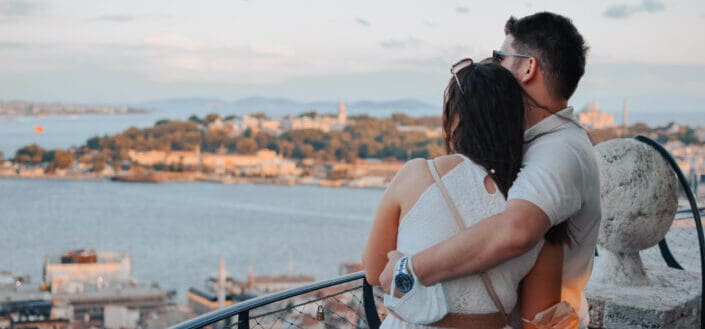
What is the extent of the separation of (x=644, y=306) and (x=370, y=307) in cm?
137

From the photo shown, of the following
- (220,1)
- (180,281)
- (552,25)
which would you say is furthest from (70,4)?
(552,25)

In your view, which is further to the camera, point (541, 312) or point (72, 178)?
point (72, 178)

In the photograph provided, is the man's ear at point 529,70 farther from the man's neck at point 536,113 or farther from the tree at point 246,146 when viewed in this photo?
the tree at point 246,146

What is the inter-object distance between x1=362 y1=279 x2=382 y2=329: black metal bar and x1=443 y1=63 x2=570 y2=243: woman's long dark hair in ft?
4.10

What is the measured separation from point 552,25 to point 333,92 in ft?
294

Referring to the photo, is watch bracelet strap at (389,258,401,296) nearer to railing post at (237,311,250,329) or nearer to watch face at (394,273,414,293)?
watch face at (394,273,414,293)

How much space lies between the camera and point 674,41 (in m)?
17.0

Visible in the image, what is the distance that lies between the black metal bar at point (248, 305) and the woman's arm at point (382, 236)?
549 mm

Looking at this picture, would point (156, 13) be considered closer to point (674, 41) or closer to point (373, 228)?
point (674, 41)

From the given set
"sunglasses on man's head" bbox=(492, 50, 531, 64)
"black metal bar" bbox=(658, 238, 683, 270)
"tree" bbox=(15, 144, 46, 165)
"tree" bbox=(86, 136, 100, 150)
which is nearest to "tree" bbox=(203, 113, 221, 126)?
"tree" bbox=(86, 136, 100, 150)

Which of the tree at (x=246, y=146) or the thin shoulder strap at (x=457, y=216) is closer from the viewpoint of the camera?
the thin shoulder strap at (x=457, y=216)

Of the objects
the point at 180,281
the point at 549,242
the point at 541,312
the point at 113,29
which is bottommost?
the point at 180,281

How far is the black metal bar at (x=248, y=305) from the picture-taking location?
2207mm

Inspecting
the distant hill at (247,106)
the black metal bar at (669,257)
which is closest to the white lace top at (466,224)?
the black metal bar at (669,257)
